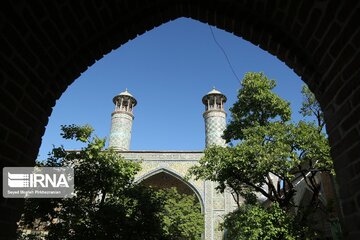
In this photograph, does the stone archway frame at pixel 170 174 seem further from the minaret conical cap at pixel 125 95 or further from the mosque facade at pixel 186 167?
the minaret conical cap at pixel 125 95

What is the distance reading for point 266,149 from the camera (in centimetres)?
873

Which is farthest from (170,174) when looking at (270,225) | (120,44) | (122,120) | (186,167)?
(120,44)

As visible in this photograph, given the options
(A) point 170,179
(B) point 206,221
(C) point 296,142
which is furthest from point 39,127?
(A) point 170,179

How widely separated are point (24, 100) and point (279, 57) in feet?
7.70

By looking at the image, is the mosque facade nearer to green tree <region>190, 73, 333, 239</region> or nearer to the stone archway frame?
the stone archway frame

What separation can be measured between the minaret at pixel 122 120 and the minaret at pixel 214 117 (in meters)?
6.34

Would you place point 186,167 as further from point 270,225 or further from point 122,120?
point 270,225

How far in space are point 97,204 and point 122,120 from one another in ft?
54.5

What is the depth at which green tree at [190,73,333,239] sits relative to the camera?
857 centimetres

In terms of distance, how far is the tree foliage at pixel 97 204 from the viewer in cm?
747

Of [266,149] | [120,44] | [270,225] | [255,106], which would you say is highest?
[255,106]

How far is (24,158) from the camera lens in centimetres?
220

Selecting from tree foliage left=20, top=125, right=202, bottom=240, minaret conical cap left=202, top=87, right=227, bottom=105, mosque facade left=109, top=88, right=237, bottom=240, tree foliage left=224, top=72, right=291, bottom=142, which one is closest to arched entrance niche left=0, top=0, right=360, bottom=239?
tree foliage left=20, top=125, right=202, bottom=240

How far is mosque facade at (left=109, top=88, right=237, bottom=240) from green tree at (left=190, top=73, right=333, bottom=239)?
8.10 metres
